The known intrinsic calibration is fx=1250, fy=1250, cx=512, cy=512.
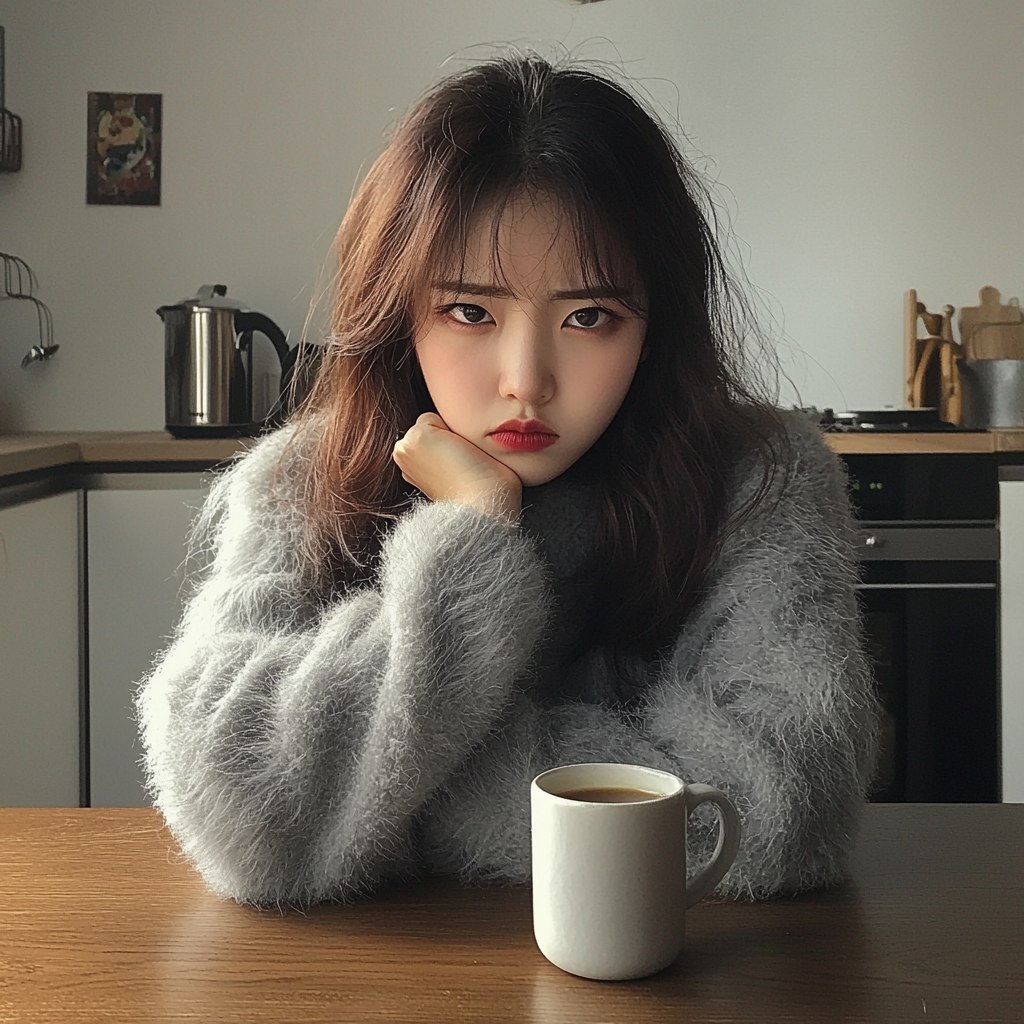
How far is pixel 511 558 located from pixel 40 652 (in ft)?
5.41

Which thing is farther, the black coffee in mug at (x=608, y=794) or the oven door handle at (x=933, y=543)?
the oven door handle at (x=933, y=543)

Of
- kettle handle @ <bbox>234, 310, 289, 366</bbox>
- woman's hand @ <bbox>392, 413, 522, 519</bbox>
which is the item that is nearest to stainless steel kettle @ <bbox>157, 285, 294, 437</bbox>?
kettle handle @ <bbox>234, 310, 289, 366</bbox>

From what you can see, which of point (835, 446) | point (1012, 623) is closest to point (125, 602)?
point (835, 446)

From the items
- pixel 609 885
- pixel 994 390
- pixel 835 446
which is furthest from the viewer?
pixel 994 390

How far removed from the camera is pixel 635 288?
83 centimetres

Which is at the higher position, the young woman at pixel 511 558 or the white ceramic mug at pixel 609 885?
the young woman at pixel 511 558

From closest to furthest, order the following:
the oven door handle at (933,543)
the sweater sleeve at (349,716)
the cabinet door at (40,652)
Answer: the sweater sleeve at (349,716)
the cabinet door at (40,652)
the oven door handle at (933,543)

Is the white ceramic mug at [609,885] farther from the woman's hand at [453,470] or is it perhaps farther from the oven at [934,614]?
the oven at [934,614]

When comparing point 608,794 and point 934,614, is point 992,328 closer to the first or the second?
point 934,614

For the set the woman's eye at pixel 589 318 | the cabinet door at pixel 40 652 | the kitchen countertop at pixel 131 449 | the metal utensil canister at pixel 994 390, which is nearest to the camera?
the woman's eye at pixel 589 318

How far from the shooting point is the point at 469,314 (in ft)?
2.65

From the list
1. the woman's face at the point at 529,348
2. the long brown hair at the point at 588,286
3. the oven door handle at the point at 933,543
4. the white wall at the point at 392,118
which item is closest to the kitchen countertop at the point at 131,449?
the white wall at the point at 392,118

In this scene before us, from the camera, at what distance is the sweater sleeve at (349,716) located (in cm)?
69

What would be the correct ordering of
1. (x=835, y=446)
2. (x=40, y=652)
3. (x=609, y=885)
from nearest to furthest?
(x=609, y=885), (x=40, y=652), (x=835, y=446)
